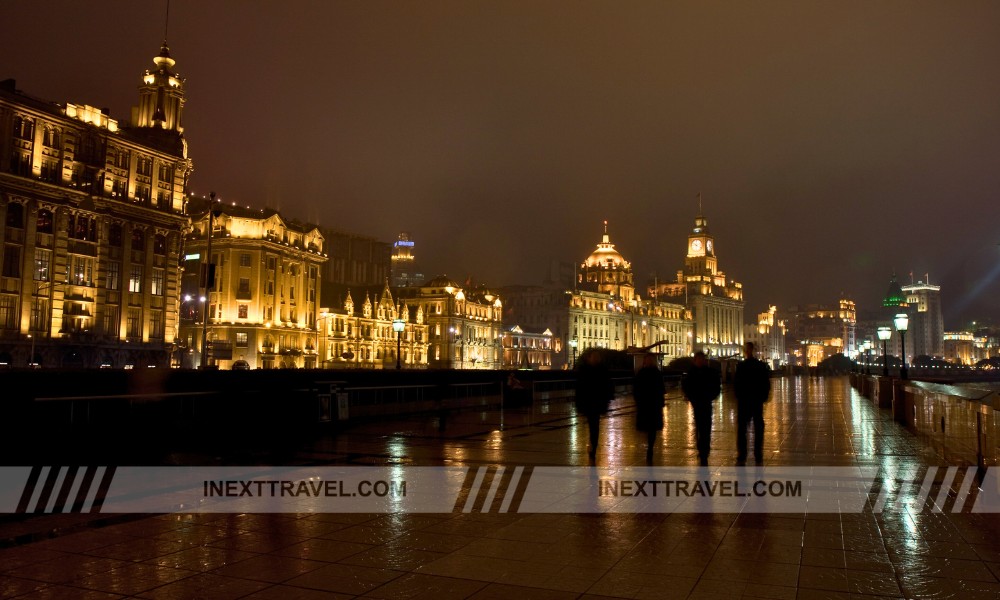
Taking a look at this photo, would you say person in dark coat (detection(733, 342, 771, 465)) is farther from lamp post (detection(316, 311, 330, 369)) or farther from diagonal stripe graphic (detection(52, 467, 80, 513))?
lamp post (detection(316, 311, 330, 369))

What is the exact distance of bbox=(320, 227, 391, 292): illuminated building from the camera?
550 ft

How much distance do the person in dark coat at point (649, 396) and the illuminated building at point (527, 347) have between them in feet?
421

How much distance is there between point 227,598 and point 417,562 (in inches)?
68.8

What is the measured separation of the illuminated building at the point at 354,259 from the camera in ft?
550

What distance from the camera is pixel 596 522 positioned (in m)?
8.77

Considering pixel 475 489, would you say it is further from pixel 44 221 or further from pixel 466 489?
pixel 44 221

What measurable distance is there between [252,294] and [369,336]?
2248 cm

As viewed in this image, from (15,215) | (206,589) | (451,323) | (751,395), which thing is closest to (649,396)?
(751,395)

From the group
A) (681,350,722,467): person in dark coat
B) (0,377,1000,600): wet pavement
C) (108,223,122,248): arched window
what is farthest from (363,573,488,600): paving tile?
(108,223,122,248): arched window

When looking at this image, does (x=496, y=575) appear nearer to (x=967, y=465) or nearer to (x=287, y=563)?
(x=287, y=563)

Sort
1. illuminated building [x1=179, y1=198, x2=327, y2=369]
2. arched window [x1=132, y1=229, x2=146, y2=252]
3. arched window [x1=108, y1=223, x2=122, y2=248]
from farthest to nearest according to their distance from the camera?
illuminated building [x1=179, y1=198, x2=327, y2=369], arched window [x1=132, y1=229, x2=146, y2=252], arched window [x1=108, y1=223, x2=122, y2=248]

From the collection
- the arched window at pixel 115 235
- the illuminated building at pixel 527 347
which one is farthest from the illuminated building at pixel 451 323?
the arched window at pixel 115 235

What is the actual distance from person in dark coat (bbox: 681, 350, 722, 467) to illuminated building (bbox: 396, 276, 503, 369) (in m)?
107

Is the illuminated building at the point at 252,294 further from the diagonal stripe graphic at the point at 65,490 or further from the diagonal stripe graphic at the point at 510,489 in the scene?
the diagonal stripe graphic at the point at 510,489
